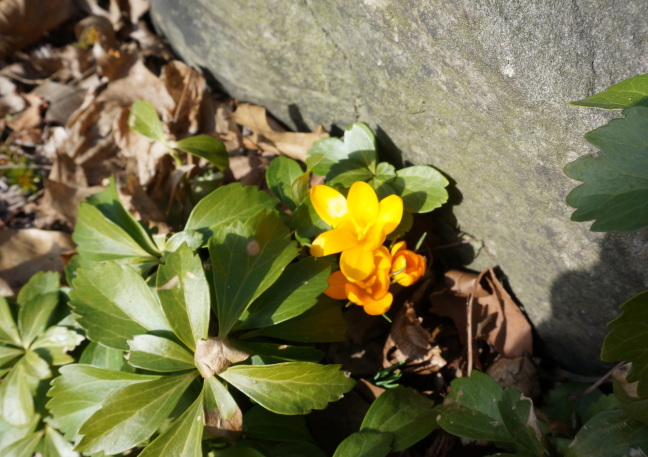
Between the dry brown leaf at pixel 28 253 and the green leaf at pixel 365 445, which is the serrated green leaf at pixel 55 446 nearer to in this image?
the dry brown leaf at pixel 28 253

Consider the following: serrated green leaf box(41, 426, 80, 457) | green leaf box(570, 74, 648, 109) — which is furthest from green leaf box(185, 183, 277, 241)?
green leaf box(570, 74, 648, 109)

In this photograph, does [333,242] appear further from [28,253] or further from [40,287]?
[28,253]

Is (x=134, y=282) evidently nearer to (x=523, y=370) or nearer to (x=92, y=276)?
(x=92, y=276)

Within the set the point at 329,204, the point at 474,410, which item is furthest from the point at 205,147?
the point at 474,410

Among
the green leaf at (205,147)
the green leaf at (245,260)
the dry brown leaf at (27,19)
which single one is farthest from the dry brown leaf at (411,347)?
the dry brown leaf at (27,19)

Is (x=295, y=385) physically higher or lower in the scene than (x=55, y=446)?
higher
